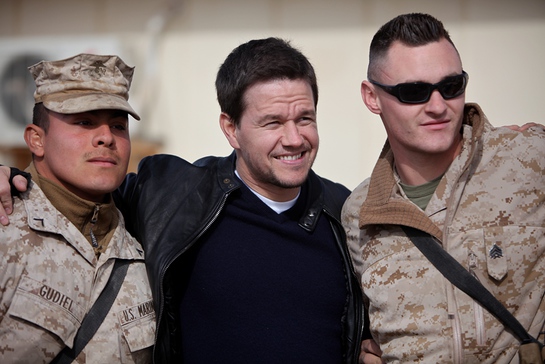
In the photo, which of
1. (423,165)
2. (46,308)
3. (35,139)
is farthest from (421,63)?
(46,308)

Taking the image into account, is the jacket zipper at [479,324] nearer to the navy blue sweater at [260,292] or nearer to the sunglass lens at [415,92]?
the navy blue sweater at [260,292]

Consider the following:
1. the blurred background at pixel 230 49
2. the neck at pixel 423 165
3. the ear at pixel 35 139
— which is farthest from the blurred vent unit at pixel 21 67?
the neck at pixel 423 165

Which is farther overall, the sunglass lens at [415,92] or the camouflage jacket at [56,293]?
the sunglass lens at [415,92]

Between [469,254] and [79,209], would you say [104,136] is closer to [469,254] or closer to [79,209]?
[79,209]

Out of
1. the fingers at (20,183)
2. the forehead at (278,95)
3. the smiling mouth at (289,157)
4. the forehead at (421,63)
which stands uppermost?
the forehead at (421,63)

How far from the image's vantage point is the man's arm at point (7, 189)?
99.2 inches

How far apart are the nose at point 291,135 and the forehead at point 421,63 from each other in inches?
17.0

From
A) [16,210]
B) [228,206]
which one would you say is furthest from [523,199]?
[16,210]

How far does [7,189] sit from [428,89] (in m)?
1.65

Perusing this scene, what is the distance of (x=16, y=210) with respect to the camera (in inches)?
102

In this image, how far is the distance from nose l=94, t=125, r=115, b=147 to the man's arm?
32 centimetres

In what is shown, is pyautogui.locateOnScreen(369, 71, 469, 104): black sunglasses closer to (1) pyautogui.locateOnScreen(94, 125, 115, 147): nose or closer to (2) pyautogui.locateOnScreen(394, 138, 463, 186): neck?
(2) pyautogui.locateOnScreen(394, 138, 463, 186): neck

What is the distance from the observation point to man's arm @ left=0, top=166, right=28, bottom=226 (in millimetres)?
2520

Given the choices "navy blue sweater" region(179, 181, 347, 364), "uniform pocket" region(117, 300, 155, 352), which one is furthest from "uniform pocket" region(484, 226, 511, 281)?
"uniform pocket" region(117, 300, 155, 352)
